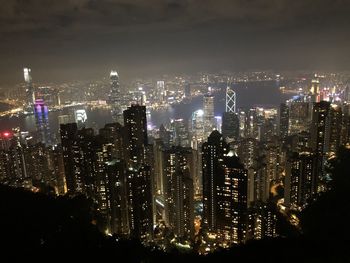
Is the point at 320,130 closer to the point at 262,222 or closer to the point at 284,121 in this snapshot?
the point at 262,222

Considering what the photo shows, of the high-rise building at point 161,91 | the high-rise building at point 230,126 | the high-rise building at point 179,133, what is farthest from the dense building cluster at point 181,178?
the high-rise building at point 161,91

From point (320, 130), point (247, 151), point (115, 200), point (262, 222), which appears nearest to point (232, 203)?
point (262, 222)

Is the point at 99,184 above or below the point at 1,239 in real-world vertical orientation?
below

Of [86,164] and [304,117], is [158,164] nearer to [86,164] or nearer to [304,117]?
[86,164]

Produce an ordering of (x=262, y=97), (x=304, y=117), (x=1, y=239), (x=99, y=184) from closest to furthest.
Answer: (x=1, y=239) < (x=99, y=184) < (x=304, y=117) < (x=262, y=97)

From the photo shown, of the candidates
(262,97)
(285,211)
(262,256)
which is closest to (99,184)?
(285,211)

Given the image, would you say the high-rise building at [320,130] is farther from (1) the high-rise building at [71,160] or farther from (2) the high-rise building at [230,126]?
(1) the high-rise building at [71,160]

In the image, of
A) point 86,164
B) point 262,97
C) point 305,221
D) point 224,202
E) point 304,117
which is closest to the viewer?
point 305,221
